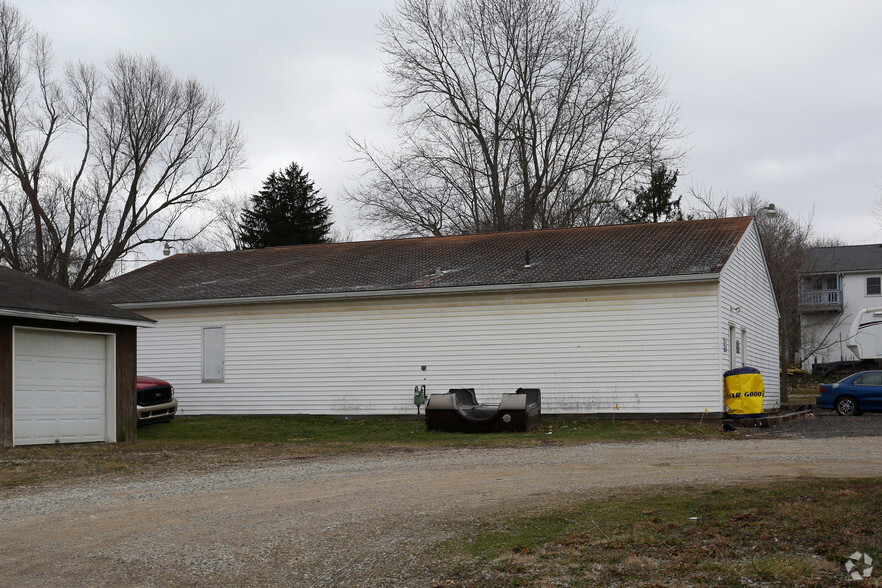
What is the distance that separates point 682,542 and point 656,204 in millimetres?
41527

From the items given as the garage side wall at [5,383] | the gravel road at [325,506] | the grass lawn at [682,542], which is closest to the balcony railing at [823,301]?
the gravel road at [325,506]

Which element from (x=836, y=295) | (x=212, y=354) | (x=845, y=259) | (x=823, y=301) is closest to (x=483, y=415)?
(x=212, y=354)

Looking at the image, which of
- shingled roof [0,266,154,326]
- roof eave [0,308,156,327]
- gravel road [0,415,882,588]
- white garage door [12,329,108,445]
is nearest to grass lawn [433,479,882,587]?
gravel road [0,415,882,588]

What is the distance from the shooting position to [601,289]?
70.3ft

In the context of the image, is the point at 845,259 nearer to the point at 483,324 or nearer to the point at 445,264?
the point at 445,264

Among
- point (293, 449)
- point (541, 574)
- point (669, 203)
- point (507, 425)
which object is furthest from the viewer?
point (669, 203)

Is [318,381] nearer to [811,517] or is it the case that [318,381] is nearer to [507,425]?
[507,425]

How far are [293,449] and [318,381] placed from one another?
791cm

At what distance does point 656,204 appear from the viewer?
154 feet

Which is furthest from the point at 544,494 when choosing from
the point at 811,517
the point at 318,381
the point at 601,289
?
the point at 318,381

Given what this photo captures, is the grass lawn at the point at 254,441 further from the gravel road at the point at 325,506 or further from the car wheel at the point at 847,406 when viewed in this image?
the car wheel at the point at 847,406

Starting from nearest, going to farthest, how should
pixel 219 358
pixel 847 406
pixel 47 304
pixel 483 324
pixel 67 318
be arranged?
pixel 67 318
pixel 47 304
pixel 483 324
pixel 847 406
pixel 219 358

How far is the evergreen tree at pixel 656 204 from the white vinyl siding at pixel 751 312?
16.2 meters

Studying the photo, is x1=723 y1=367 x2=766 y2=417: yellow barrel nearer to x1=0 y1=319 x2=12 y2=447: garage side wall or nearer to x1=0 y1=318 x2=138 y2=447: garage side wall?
x1=0 y1=318 x2=138 y2=447: garage side wall
